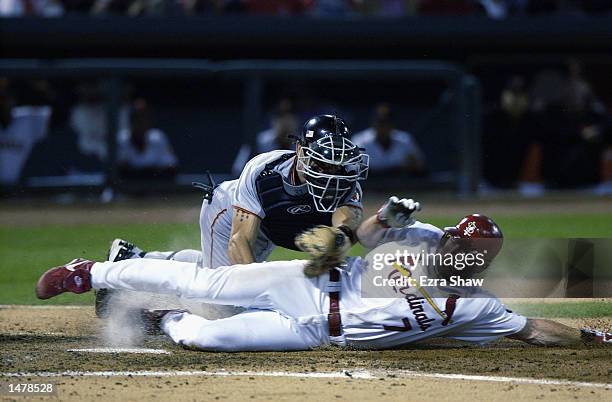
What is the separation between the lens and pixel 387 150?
12.7 meters

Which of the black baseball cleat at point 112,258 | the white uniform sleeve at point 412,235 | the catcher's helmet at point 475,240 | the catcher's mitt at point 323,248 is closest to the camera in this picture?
the catcher's mitt at point 323,248

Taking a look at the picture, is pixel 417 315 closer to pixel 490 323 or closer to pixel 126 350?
pixel 490 323

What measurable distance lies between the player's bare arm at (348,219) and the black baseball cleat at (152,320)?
105cm

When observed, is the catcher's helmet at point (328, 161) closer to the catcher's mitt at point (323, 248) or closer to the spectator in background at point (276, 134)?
the catcher's mitt at point (323, 248)

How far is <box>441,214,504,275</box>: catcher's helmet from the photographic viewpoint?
5793 millimetres

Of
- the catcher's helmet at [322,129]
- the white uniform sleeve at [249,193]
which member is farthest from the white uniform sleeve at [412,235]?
the white uniform sleeve at [249,193]

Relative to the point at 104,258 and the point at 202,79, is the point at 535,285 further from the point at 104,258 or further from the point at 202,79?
the point at 202,79

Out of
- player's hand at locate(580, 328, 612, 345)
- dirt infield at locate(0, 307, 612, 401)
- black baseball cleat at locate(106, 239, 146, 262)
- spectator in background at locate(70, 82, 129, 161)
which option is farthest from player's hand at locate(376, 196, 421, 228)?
spectator in background at locate(70, 82, 129, 161)

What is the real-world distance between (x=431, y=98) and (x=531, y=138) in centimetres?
146

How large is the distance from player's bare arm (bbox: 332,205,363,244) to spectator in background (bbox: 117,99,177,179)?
647 cm

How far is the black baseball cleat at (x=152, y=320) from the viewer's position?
20.2ft

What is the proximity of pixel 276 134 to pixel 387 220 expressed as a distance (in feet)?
22.4

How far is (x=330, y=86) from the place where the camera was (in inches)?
541

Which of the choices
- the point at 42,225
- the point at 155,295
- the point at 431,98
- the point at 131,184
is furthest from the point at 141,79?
the point at 155,295
